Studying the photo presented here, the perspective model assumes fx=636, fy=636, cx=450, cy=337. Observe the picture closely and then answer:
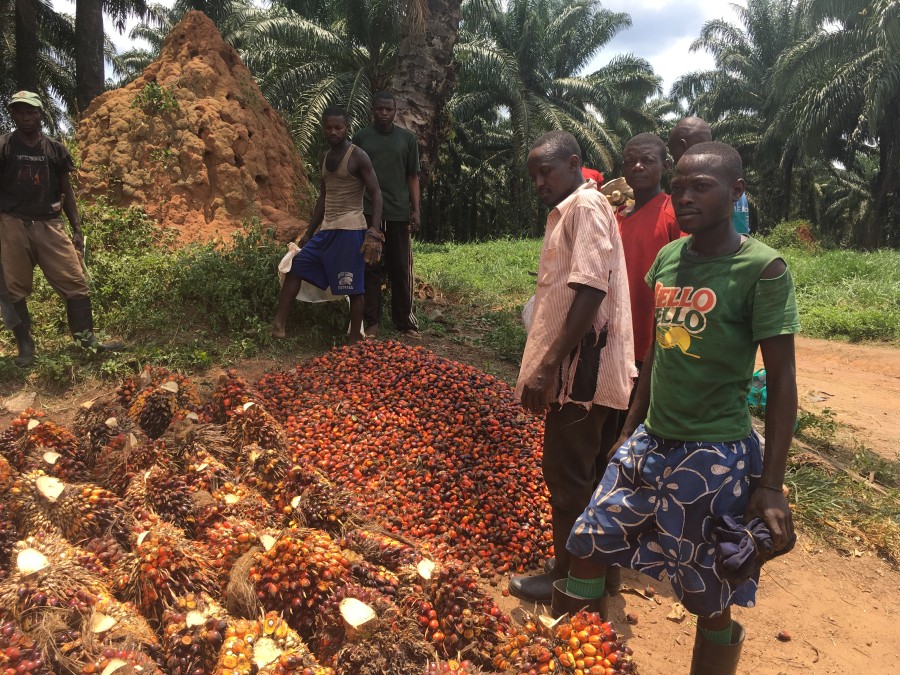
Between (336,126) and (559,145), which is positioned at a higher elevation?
(336,126)

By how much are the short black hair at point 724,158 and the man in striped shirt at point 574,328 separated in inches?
16.9

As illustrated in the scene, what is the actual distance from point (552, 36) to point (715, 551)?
23731 mm

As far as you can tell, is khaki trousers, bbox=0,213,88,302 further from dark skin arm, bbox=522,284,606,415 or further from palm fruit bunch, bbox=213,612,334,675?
dark skin arm, bbox=522,284,606,415

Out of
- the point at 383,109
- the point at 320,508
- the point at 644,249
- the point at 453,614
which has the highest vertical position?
the point at 383,109

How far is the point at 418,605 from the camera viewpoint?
2.10 meters

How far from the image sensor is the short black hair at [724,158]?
1.90 meters

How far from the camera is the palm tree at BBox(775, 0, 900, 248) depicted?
53.9 ft

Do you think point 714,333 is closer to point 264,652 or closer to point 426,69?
point 264,652

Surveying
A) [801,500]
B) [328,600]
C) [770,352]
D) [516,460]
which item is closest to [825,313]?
[801,500]

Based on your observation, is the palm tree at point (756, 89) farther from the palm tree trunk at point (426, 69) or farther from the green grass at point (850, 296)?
the palm tree trunk at point (426, 69)

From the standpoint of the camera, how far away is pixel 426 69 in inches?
265

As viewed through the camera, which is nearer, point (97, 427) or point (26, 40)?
point (97, 427)

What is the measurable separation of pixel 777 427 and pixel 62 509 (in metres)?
2.56

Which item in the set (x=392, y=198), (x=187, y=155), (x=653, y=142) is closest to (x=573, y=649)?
(x=653, y=142)
